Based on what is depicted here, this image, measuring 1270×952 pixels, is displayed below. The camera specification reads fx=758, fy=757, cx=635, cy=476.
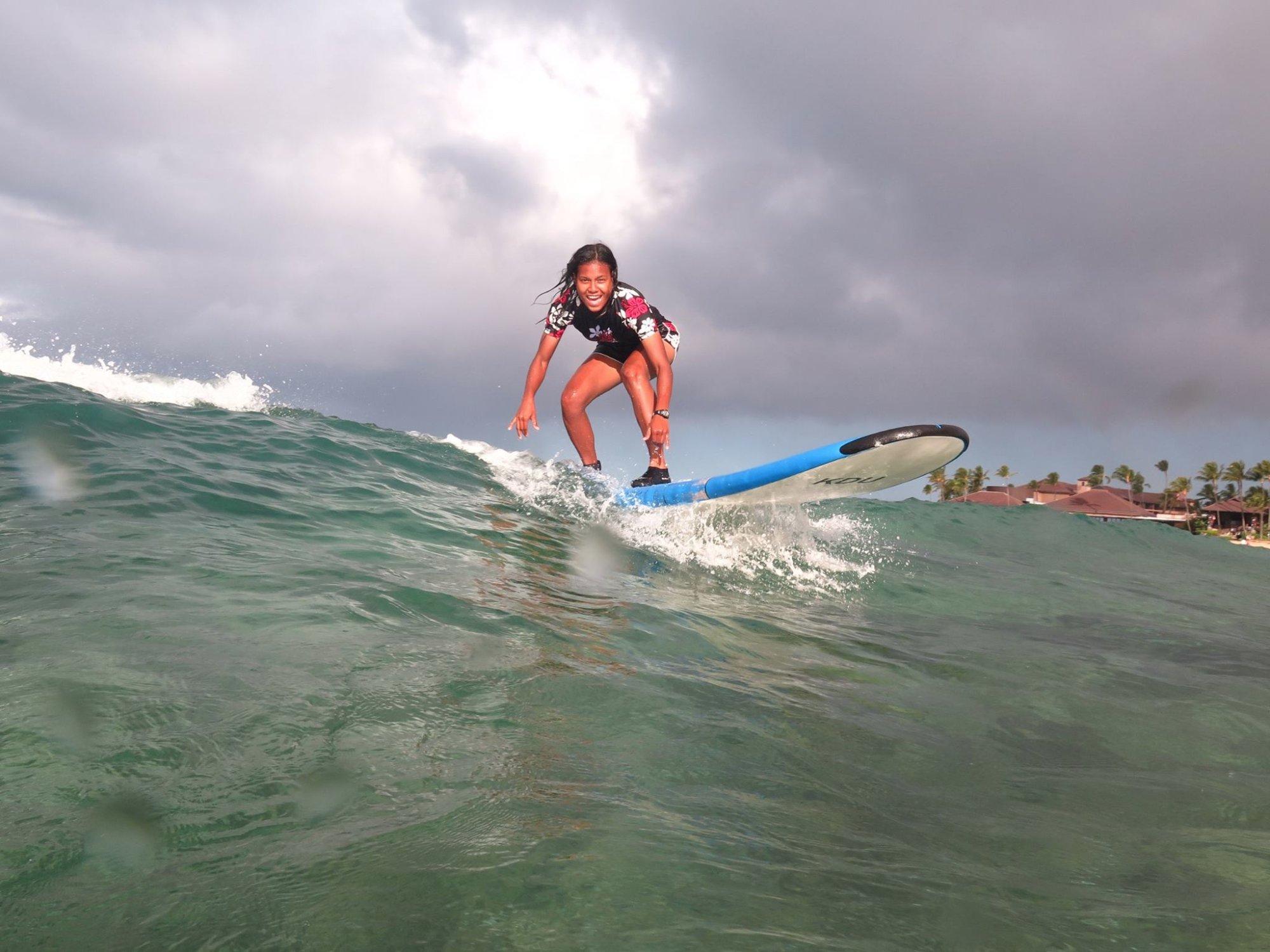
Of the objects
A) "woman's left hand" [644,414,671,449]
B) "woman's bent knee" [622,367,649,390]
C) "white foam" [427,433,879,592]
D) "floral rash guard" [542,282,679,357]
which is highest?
"floral rash guard" [542,282,679,357]

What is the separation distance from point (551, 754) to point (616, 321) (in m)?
5.85

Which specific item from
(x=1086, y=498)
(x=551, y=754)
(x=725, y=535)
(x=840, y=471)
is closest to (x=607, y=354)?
(x=725, y=535)

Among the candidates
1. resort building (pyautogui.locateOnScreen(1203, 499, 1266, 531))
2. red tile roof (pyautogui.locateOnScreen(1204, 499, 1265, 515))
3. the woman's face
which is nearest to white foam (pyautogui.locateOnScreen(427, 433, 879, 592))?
the woman's face

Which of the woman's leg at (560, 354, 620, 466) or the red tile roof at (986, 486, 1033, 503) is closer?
the woman's leg at (560, 354, 620, 466)

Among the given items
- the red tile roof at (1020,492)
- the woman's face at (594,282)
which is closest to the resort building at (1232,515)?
the red tile roof at (1020,492)

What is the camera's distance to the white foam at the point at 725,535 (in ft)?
21.8

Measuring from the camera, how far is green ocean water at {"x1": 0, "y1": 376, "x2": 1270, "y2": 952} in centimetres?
150

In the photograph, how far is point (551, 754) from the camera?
87.4 inches

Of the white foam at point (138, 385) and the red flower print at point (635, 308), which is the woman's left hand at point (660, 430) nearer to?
the red flower print at point (635, 308)

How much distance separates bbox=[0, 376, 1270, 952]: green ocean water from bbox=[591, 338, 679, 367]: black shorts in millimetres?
2829

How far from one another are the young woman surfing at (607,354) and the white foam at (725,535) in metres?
0.48

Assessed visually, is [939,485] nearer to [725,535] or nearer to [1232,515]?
[1232,515]

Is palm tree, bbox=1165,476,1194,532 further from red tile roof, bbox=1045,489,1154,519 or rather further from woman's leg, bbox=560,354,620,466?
woman's leg, bbox=560,354,620,466

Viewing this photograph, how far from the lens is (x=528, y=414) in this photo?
793 centimetres
